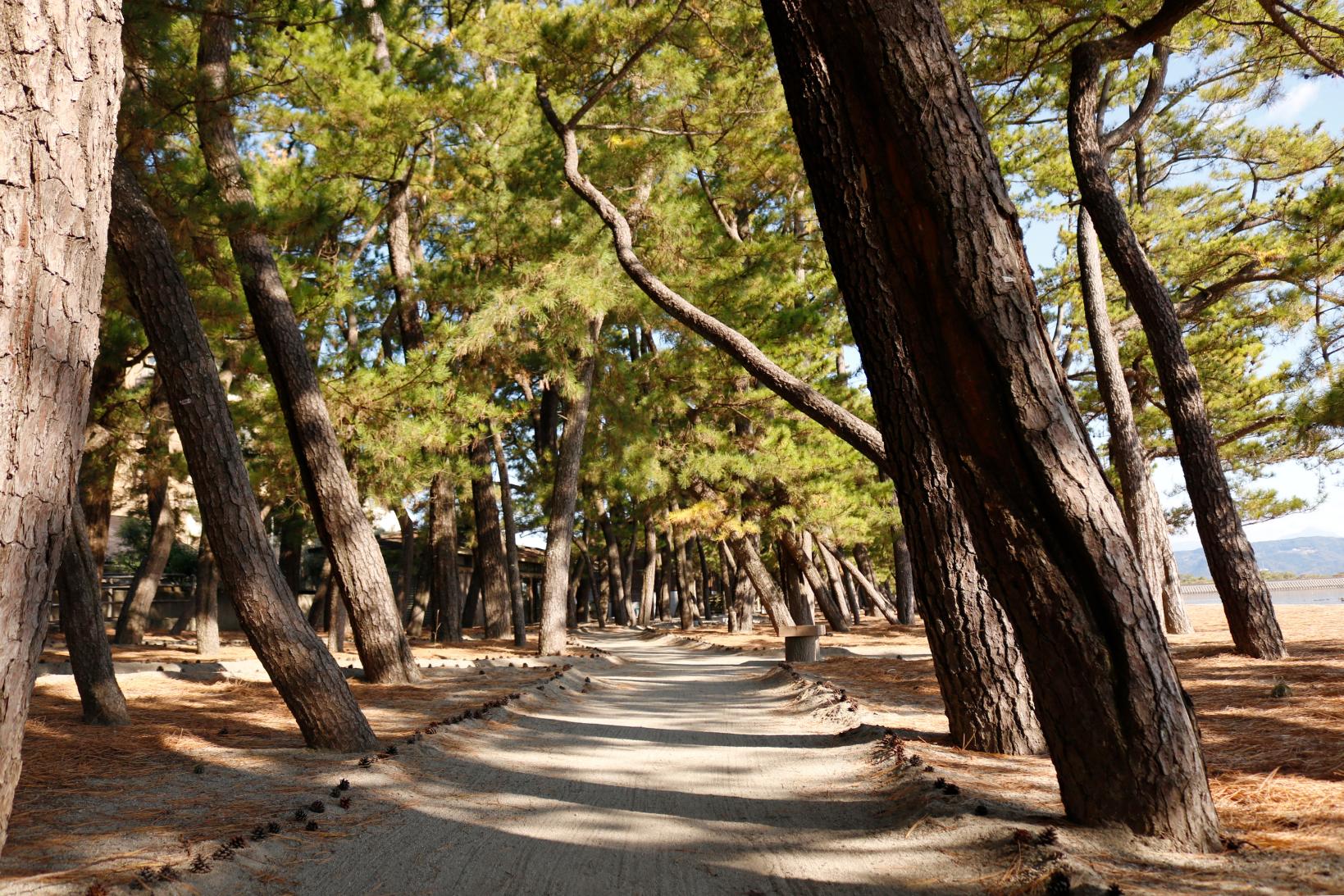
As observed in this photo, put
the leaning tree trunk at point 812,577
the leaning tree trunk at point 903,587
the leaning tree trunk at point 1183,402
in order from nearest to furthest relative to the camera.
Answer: the leaning tree trunk at point 1183,402 < the leaning tree trunk at point 812,577 < the leaning tree trunk at point 903,587

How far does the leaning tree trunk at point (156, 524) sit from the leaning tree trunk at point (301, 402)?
2.96 meters

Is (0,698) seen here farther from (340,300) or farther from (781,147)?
(781,147)

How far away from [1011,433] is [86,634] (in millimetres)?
6016

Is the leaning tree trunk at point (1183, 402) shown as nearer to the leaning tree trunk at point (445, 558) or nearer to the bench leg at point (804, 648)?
the bench leg at point (804, 648)

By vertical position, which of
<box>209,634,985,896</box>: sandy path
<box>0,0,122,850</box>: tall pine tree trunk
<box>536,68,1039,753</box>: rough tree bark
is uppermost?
<box>0,0,122,850</box>: tall pine tree trunk

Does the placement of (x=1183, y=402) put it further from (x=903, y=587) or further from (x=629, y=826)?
(x=903, y=587)

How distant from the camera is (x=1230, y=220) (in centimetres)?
1411

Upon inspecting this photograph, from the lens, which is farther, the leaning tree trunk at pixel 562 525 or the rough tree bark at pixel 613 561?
the rough tree bark at pixel 613 561

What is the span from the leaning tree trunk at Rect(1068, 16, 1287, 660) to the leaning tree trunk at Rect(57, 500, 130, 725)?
8763 mm

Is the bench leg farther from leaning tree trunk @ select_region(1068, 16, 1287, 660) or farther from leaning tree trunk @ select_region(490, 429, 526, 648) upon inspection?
leaning tree trunk @ select_region(490, 429, 526, 648)

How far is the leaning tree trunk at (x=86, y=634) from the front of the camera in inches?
226

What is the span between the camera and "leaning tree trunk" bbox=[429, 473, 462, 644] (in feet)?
50.8

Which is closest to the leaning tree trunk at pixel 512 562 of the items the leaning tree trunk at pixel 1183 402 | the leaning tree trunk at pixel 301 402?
the leaning tree trunk at pixel 301 402

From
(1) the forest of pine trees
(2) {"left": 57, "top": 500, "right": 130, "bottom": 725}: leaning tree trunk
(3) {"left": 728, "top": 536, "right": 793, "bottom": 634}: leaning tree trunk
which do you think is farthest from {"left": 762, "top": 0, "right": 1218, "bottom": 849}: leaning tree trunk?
(3) {"left": 728, "top": 536, "right": 793, "bottom": 634}: leaning tree trunk
